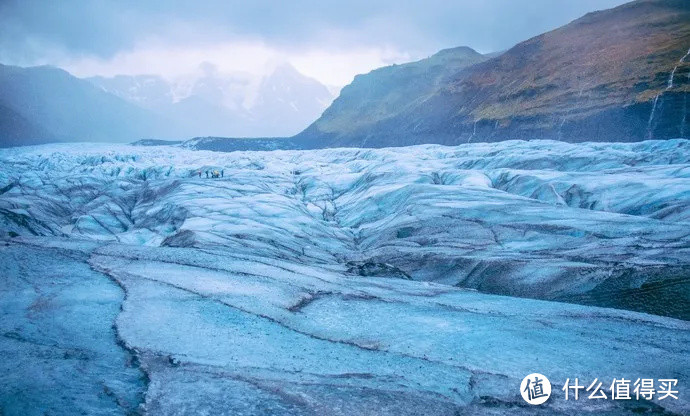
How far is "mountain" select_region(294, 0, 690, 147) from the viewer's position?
137 feet

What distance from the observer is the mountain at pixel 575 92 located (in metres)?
41.9

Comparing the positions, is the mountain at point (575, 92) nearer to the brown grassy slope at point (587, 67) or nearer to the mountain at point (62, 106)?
the brown grassy slope at point (587, 67)

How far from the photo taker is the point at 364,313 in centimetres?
606

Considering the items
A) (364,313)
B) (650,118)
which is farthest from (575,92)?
(364,313)

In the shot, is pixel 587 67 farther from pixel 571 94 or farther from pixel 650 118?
pixel 650 118

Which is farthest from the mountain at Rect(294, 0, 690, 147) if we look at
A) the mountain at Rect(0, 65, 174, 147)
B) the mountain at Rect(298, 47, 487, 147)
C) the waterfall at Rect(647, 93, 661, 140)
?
the mountain at Rect(0, 65, 174, 147)

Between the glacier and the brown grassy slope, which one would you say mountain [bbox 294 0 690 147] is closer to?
the brown grassy slope

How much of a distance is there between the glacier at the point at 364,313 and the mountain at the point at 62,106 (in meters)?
121

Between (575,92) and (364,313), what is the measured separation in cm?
5363

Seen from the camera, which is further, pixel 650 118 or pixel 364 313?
pixel 650 118

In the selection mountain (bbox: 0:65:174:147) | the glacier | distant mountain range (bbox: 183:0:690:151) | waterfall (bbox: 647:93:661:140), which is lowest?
the glacier

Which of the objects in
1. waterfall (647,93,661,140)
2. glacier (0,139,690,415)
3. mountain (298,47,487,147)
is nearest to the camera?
glacier (0,139,690,415)

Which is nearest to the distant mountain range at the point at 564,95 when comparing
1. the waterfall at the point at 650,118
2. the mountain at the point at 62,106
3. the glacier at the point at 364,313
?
the waterfall at the point at 650,118

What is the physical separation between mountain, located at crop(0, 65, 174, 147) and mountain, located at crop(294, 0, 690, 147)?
3774 inches
